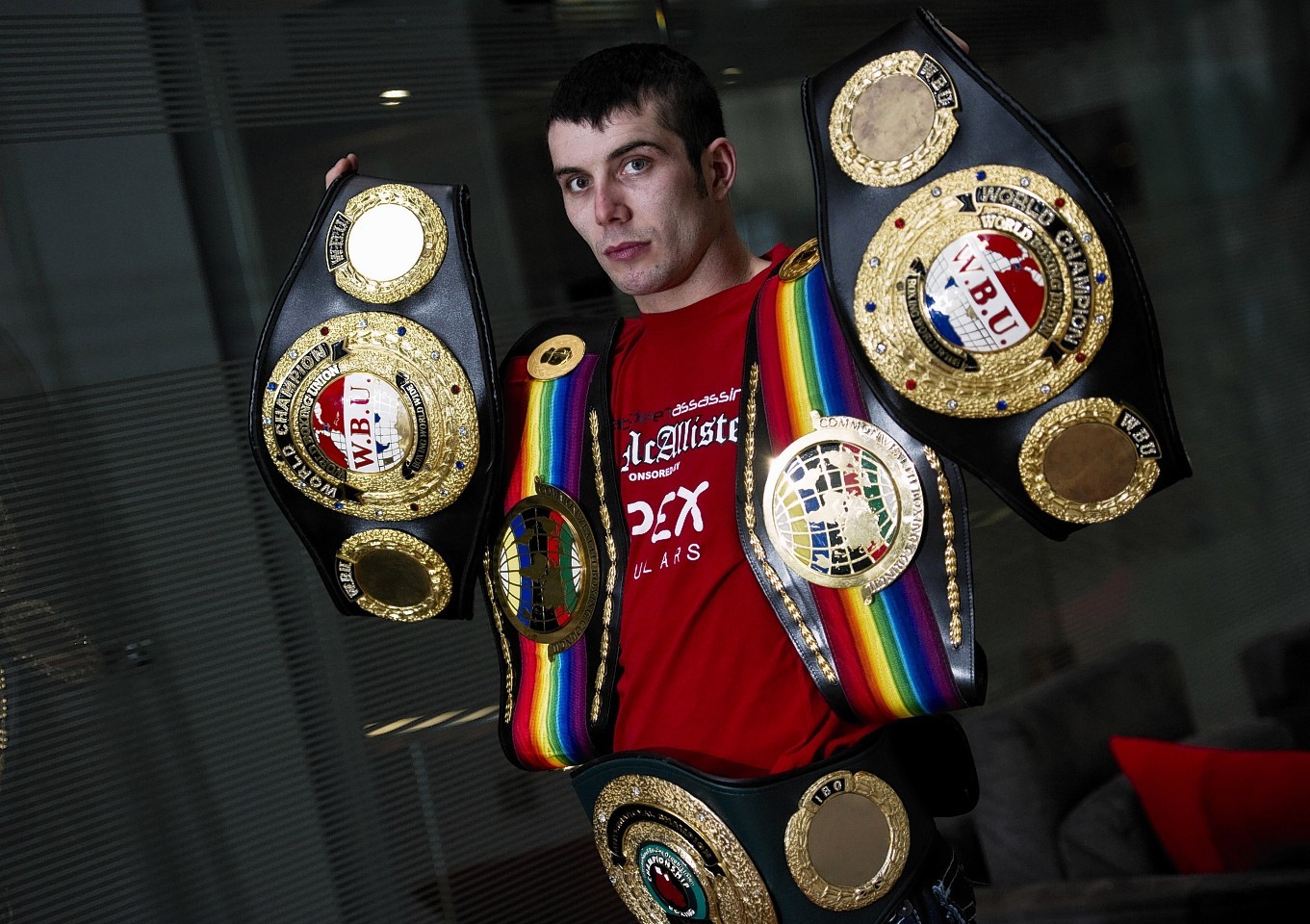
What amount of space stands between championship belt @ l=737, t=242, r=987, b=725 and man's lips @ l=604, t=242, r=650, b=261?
0.19m

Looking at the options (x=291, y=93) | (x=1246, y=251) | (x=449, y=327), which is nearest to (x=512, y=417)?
(x=449, y=327)

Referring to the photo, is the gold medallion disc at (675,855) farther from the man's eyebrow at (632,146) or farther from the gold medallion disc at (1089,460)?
the man's eyebrow at (632,146)

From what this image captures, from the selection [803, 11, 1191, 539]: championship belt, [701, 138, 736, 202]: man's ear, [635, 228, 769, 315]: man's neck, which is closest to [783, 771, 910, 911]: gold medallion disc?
[803, 11, 1191, 539]: championship belt

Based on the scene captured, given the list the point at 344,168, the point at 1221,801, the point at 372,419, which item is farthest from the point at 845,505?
the point at 1221,801

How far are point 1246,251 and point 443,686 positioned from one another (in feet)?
9.34

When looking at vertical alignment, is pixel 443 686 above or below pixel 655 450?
below

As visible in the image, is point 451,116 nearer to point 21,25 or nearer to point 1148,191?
point 21,25

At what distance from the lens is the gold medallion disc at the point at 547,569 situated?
63.0 inches

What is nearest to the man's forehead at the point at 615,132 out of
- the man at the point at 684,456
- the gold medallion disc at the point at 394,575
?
the man at the point at 684,456

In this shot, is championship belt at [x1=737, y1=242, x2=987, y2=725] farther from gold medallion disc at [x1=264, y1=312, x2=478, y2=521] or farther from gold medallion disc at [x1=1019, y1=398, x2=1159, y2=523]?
gold medallion disc at [x1=264, y1=312, x2=478, y2=521]

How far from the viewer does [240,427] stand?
2371mm

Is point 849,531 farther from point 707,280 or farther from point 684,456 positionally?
point 707,280

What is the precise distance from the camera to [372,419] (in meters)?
1.59

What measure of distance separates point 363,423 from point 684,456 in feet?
1.28
